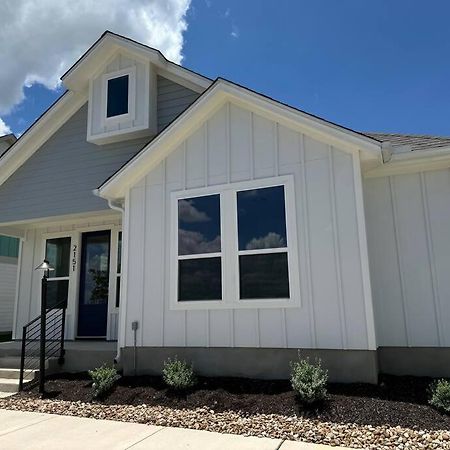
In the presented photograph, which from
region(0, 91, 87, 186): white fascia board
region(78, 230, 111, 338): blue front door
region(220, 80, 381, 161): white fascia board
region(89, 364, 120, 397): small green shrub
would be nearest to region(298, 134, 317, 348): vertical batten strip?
region(220, 80, 381, 161): white fascia board

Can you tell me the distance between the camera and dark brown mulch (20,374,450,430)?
427 centimetres

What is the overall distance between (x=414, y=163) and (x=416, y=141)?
0.77 meters

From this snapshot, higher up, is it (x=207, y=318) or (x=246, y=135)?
(x=246, y=135)

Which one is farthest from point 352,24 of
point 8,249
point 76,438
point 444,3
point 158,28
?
point 8,249

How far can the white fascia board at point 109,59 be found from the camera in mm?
8508

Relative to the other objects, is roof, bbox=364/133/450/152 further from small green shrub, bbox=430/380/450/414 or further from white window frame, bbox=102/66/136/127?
white window frame, bbox=102/66/136/127

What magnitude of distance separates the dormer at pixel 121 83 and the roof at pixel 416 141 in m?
3.66

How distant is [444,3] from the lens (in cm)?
856

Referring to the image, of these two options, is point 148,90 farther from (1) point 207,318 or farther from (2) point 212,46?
(1) point 207,318

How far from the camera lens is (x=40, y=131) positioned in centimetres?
982

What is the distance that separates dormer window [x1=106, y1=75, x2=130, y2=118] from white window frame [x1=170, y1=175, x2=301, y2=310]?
3.36 m

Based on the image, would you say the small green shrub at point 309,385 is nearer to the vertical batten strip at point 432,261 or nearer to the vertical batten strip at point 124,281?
the vertical batten strip at point 432,261

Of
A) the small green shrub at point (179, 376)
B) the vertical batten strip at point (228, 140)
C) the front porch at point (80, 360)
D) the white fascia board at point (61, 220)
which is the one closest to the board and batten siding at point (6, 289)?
the white fascia board at point (61, 220)

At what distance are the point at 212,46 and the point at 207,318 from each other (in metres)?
7.03
